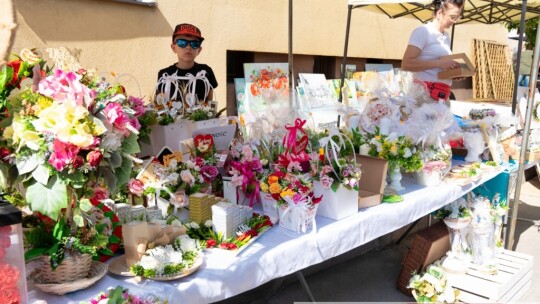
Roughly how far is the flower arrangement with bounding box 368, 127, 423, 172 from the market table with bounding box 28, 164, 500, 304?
0.52 feet

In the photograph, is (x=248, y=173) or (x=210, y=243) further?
(x=248, y=173)

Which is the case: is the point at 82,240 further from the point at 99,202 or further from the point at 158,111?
the point at 158,111

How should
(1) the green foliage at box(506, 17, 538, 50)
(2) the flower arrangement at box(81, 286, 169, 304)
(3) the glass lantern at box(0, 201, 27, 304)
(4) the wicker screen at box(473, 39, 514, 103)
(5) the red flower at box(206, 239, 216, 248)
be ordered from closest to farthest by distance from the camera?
(3) the glass lantern at box(0, 201, 27, 304) < (2) the flower arrangement at box(81, 286, 169, 304) < (5) the red flower at box(206, 239, 216, 248) < (1) the green foliage at box(506, 17, 538, 50) < (4) the wicker screen at box(473, 39, 514, 103)

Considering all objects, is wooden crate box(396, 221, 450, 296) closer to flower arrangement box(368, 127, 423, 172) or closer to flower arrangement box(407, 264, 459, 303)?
flower arrangement box(407, 264, 459, 303)

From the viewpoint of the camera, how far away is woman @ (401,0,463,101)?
3.13 metres

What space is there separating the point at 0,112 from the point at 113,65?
3.69 meters

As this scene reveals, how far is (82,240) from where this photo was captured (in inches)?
52.6

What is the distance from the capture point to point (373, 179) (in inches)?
90.4

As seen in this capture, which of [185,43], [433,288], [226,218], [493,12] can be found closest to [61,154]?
[226,218]

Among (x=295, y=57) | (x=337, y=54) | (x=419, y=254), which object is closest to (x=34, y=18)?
(x=419, y=254)

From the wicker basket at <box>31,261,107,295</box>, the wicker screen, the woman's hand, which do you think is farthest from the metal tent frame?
the wicker screen

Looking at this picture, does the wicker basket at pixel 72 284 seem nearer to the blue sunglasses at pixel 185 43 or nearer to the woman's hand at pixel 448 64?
the blue sunglasses at pixel 185 43

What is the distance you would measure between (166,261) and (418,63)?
244 cm

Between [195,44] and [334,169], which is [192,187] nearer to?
[334,169]
